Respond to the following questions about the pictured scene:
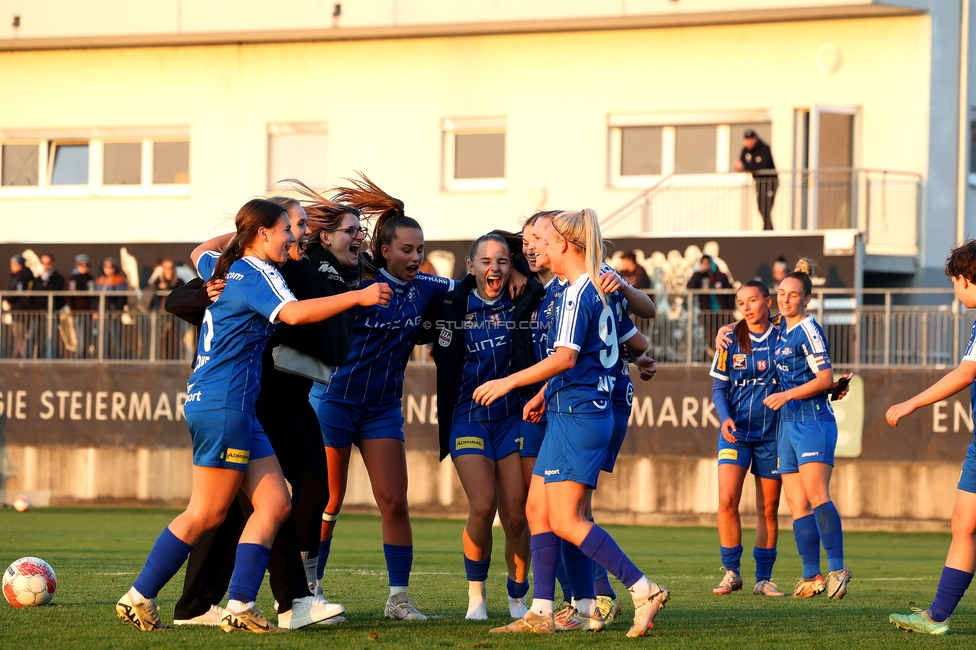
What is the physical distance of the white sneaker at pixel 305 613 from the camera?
6770 mm

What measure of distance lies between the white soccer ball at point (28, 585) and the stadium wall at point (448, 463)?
1107 centimetres

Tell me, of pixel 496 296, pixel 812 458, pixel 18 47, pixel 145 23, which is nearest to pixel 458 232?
pixel 145 23

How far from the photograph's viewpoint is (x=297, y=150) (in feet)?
89.0

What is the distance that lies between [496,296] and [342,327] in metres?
1.09

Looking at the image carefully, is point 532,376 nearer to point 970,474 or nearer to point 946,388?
point 946,388

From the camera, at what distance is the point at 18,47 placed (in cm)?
2784

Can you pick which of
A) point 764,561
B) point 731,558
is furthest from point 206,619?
point 764,561

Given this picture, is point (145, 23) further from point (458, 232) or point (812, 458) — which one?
point (812, 458)

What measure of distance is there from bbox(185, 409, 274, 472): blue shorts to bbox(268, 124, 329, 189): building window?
21.0m

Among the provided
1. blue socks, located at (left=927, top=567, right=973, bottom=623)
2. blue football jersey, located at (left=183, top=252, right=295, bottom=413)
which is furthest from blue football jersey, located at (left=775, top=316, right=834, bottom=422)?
blue football jersey, located at (left=183, top=252, right=295, bottom=413)

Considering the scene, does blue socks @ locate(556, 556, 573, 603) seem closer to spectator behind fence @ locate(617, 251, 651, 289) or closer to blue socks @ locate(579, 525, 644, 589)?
blue socks @ locate(579, 525, 644, 589)

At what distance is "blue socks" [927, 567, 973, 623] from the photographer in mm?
6977

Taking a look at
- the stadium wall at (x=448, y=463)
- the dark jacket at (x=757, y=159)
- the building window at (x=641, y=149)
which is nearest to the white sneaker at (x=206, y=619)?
the stadium wall at (x=448, y=463)

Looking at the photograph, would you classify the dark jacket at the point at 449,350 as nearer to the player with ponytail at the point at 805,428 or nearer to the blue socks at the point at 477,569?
the blue socks at the point at 477,569
